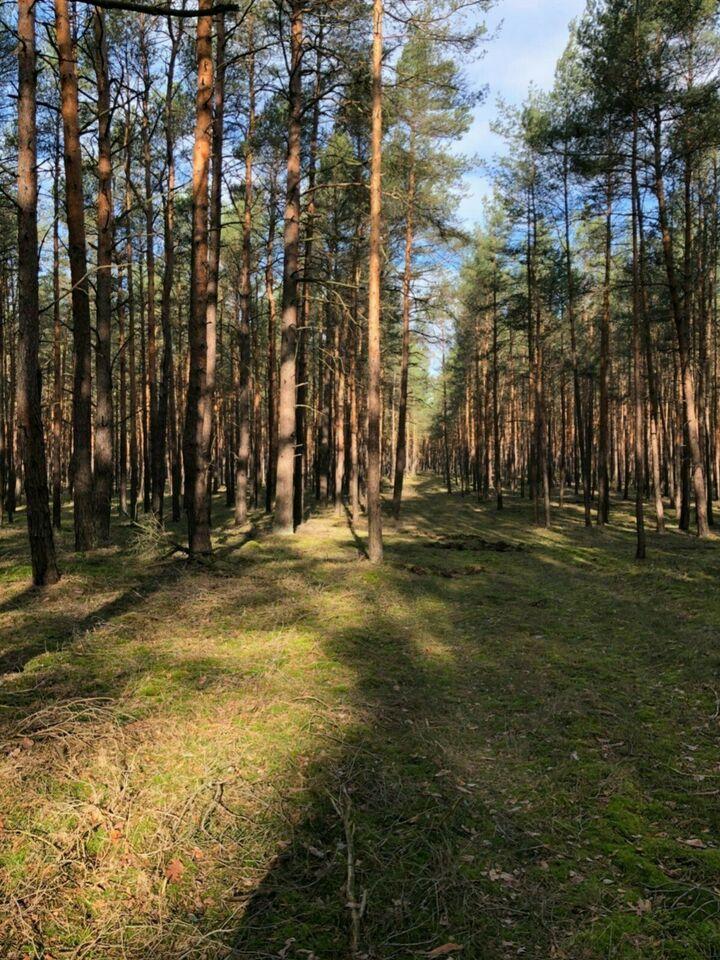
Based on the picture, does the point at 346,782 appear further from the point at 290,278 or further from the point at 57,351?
the point at 57,351

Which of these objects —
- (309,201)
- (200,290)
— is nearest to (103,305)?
(200,290)

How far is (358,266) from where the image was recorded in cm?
2186

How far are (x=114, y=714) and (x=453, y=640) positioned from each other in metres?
4.60

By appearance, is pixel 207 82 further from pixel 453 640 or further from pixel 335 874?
pixel 335 874

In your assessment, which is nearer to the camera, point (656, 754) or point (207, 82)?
point (656, 754)

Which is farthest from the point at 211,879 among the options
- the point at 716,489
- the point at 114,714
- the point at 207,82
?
the point at 716,489

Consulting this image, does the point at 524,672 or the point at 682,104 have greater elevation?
the point at 682,104

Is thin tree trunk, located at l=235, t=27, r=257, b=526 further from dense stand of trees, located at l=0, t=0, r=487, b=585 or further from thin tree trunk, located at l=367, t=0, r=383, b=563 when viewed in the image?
thin tree trunk, located at l=367, t=0, r=383, b=563

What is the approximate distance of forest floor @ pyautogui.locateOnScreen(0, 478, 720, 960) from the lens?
3186mm

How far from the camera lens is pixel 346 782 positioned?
4402 mm

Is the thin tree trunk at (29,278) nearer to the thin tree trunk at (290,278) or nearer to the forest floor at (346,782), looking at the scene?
the forest floor at (346,782)

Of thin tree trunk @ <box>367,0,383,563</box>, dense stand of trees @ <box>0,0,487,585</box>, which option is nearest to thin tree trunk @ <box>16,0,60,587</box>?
dense stand of trees @ <box>0,0,487,585</box>

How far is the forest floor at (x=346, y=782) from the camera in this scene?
3.19 m

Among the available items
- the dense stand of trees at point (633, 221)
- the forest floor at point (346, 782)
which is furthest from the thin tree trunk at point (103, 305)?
the dense stand of trees at point (633, 221)
